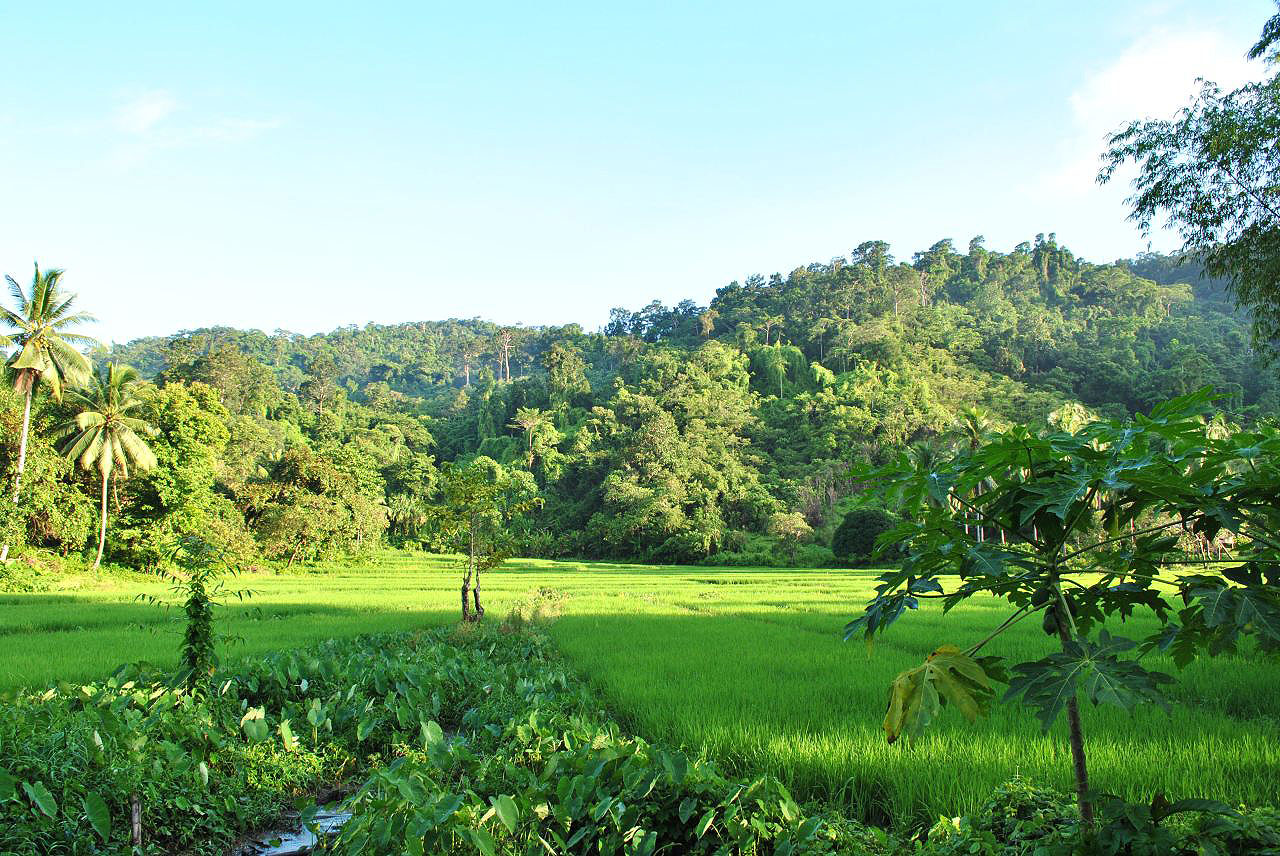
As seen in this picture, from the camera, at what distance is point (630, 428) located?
56.2m

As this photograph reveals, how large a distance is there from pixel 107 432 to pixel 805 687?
30.0m

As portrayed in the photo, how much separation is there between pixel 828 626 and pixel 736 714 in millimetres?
8147

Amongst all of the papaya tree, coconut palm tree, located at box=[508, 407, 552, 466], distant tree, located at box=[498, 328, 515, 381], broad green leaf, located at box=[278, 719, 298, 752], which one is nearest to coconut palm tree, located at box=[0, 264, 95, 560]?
the papaya tree

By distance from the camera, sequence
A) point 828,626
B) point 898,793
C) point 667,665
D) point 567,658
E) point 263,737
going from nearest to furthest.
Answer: point 898,793 → point 263,737 → point 667,665 → point 567,658 → point 828,626

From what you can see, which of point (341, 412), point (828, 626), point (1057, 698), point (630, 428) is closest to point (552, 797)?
point (1057, 698)

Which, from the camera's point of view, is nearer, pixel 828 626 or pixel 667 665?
pixel 667 665

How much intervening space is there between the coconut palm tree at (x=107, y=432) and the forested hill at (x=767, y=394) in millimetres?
7296

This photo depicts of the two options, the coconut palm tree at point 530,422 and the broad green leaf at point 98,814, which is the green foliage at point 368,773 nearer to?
the broad green leaf at point 98,814

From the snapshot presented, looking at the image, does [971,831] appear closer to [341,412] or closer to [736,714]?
[736,714]

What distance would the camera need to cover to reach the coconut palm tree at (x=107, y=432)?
87.8ft

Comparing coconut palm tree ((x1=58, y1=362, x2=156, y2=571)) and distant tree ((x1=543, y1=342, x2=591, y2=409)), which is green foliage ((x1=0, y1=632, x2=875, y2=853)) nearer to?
coconut palm tree ((x1=58, y1=362, x2=156, y2=571))

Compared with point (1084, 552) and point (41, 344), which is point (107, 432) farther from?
point (1084, 552)

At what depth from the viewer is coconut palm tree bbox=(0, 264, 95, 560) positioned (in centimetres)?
2428

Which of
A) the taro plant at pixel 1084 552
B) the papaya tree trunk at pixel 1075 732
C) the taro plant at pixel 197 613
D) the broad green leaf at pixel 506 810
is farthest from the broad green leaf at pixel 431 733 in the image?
the papaya tree trunk at pixel 1075 732
